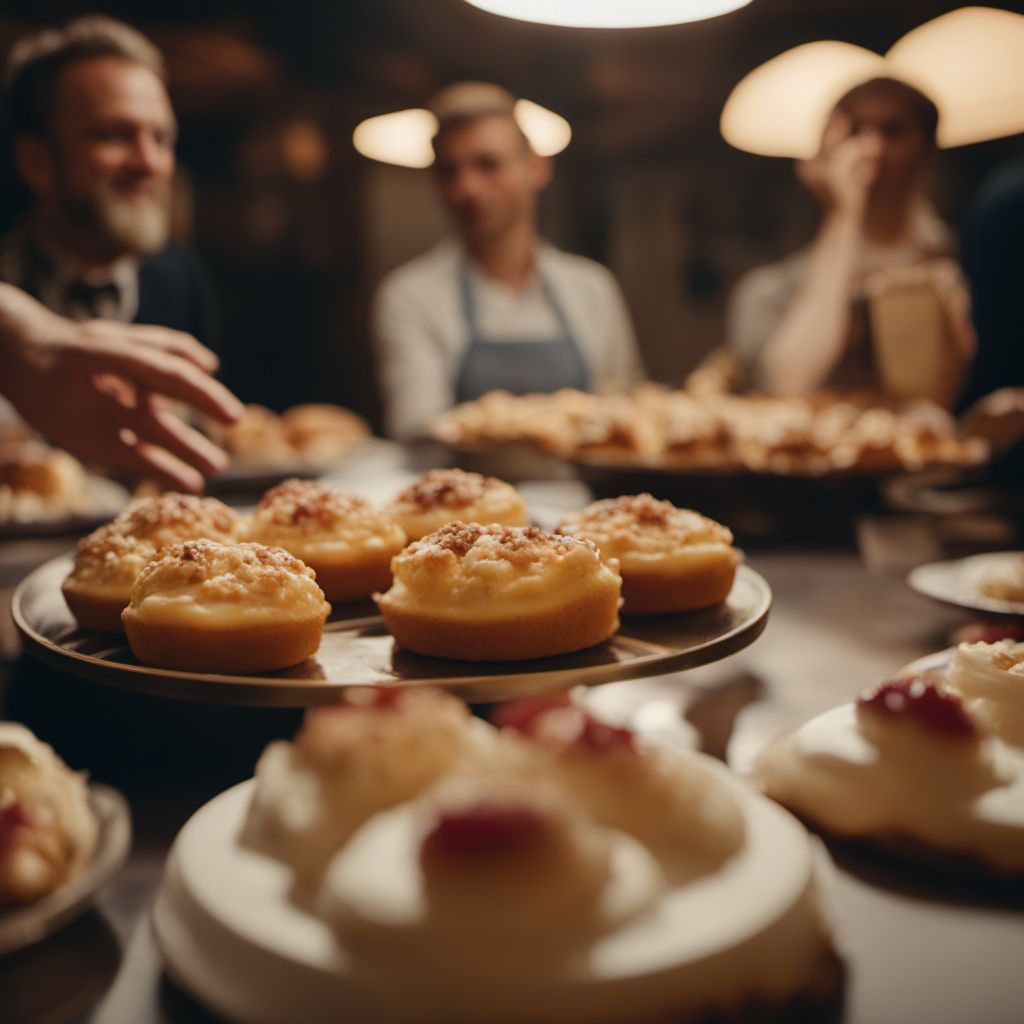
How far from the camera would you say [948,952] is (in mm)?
1047

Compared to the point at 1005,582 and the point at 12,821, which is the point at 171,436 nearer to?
the point at 12,821

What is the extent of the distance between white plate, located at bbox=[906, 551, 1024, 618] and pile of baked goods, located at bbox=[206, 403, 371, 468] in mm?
2548

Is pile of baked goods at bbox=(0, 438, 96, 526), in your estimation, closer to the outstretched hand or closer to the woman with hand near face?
the outstretched hand

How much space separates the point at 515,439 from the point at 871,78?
2355 mm

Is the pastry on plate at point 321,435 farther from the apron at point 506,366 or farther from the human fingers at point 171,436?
the human fingers at point 171,436

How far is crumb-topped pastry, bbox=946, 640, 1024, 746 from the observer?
1348 millimetres

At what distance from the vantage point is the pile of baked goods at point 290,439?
4.34m

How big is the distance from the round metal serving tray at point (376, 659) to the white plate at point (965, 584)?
0.39 meters

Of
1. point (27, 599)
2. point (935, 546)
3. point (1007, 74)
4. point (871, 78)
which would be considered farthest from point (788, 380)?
point (27, 599)

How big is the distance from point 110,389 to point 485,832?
168 cm

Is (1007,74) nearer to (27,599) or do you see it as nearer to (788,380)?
(788,380)

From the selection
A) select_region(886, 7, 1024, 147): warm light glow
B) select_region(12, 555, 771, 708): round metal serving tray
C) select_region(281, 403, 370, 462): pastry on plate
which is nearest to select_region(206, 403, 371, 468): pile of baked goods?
select_region(281, 403, 370, 462): pastry on plate

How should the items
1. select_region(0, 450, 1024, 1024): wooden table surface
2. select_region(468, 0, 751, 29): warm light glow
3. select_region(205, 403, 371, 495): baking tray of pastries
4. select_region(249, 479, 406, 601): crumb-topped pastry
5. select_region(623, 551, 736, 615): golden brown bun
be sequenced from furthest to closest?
select_region(205, 403, 371, 495): baking tray of pastries < select_region(468, 0, 751, 29): warm light glow < select_region(249, 479, 406, 601): crumb-topped pastry < select_region(623, 551, 736, 615): golden brown bun < select_region(0, 450, 1024, 1024): wooden table surface

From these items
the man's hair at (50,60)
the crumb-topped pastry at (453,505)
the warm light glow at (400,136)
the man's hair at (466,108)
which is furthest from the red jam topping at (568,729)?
the man's hair at (466,108)
